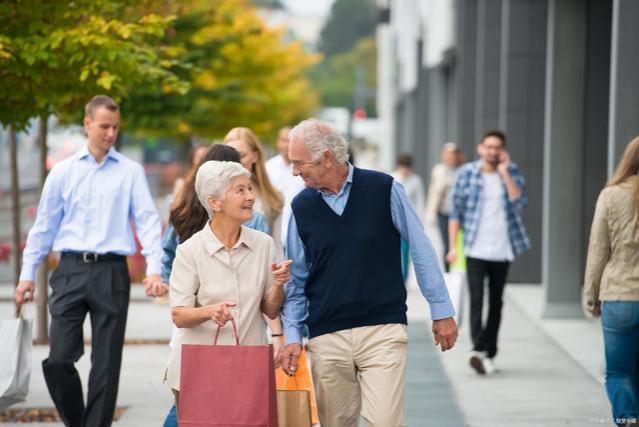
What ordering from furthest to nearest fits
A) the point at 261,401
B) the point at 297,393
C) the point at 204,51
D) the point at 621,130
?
the point at 204,51, the point at 621,130, the point at 297,393, the point at 261,401

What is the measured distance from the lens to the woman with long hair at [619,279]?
24.7ft

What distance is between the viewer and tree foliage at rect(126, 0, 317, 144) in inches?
823

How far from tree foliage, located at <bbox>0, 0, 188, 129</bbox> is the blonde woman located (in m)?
1.21

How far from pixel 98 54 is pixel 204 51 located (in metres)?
14.5

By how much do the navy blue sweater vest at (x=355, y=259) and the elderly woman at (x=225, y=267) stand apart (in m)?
0.23

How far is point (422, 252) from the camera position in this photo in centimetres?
611

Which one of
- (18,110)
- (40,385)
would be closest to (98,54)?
(18,110)

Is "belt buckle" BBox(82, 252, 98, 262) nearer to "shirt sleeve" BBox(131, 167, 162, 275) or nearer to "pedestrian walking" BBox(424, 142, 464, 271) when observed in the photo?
"shirt sleeve" BBox(131, 167, 162, 275)

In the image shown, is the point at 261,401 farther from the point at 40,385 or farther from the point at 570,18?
the point at 570,18

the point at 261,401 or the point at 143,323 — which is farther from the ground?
the point at 261,401

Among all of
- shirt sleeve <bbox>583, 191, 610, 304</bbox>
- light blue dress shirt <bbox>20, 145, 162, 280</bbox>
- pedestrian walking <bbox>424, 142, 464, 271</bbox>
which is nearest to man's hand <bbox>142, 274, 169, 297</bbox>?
light blue dress shirt <bbox>20, 145, 162, 280</bbox>

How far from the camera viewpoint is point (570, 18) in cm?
1466

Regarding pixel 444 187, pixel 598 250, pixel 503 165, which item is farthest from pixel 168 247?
pixel 444 187

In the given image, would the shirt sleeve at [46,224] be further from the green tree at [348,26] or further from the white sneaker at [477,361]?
the green tree at [348,26]
